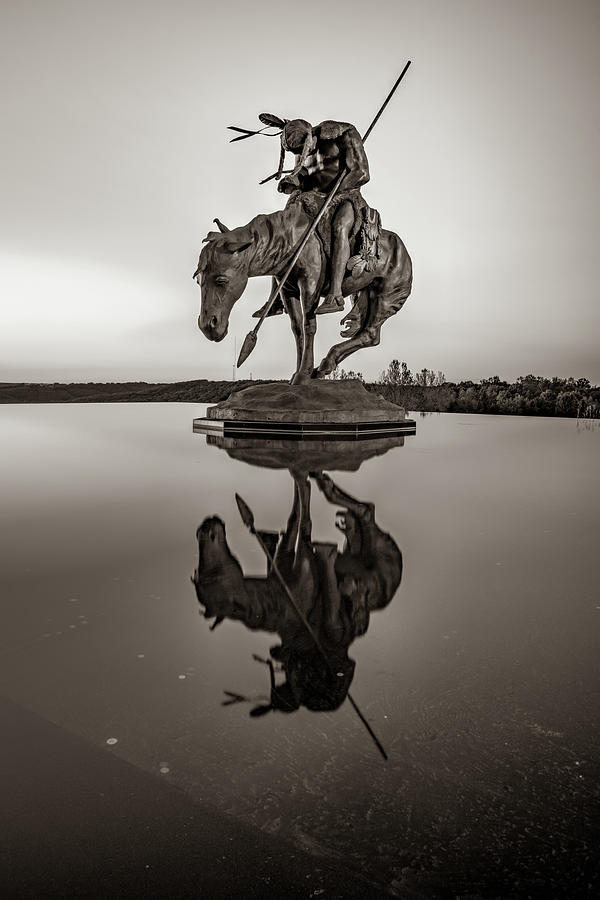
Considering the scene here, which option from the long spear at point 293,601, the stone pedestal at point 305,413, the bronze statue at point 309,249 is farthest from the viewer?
the stone pedestal at point 305,413

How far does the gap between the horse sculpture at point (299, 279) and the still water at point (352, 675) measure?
3.78 metres

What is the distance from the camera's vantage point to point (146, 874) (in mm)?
478

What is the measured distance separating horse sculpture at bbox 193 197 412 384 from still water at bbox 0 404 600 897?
3779 mm

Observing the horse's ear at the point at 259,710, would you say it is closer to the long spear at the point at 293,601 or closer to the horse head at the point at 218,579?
the long spear at the point at 293,601

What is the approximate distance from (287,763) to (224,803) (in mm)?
88

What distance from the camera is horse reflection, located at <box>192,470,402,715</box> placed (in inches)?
31.4

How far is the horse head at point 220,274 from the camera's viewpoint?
5.16m

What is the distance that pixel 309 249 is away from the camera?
584 centimetres

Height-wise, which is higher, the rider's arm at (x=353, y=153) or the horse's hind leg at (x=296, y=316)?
the rider's arm at (x=353, y=153)

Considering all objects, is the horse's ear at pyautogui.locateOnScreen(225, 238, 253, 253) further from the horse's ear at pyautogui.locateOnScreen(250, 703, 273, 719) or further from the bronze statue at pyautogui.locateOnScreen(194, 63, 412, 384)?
the horse's ear at pyautogui.locateOnScreen(250, 703, 273, 719)

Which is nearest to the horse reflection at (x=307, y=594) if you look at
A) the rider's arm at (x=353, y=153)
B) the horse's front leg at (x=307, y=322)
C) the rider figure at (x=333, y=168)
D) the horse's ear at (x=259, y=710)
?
the horse's ear at (x=259, y=710)

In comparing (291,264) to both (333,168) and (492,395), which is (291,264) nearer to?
(333,168)

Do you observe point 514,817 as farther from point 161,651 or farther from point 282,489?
point 282,489

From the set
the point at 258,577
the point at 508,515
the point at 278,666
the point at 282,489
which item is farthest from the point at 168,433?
the point at 278,666
